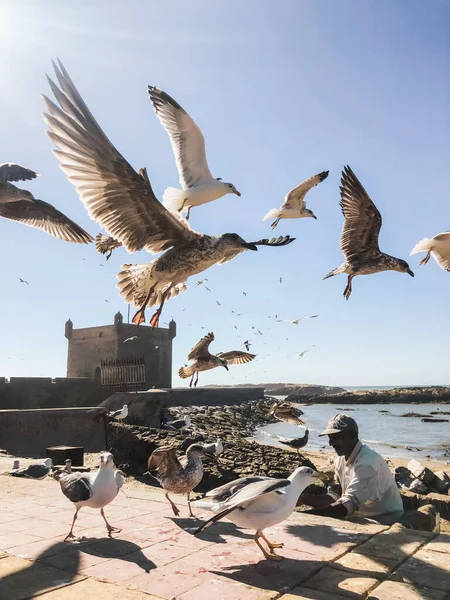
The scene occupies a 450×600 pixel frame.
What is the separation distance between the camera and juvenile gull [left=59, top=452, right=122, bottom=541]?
14.0 ft

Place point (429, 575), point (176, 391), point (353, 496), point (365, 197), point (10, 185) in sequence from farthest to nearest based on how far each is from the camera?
point (176, 391) < point (365, 197) < point (10, 185) < point (353, 496) < point (429, 575)

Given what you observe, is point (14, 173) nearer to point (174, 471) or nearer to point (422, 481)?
point (174, 471)

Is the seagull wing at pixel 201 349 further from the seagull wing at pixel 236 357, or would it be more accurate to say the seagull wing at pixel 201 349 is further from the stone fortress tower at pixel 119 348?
the stone fortress tower at pixel 119 348

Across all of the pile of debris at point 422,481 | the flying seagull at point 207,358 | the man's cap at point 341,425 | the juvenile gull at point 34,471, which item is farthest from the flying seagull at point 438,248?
the pile of debris at point 422,481

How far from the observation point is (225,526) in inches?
171

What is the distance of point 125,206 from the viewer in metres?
4.49

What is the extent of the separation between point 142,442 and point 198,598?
275 inches

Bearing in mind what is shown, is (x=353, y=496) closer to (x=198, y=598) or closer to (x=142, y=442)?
(x=198, y=598)

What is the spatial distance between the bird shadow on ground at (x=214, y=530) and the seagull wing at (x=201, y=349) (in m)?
4.35

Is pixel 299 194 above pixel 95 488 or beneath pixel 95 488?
above

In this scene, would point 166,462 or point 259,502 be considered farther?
point 166,462

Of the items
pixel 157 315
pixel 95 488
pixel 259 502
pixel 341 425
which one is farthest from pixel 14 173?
pixel 259 502

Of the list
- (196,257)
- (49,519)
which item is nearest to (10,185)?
(196,257)

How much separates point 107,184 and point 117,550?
9.69 ft
